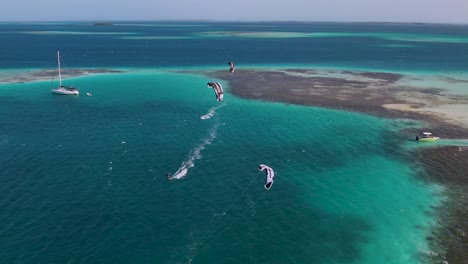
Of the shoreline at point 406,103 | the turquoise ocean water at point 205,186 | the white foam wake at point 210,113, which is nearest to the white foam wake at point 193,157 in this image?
the turquoise ocean water at point 205,186

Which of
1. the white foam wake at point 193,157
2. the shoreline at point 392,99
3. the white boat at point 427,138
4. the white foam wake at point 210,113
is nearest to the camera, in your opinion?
the shoreline at point 392,99

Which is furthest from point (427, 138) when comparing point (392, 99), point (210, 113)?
point (210, 113)

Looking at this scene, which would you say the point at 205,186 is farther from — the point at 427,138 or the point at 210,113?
the point at 427,138

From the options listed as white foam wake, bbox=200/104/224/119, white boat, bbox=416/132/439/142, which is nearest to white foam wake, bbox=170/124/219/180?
white foam wake, bbox=200/104/224/119

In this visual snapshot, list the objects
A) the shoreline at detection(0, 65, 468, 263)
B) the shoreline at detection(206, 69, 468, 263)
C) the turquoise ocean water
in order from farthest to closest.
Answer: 1. the shoreline at detection(0, 65, 468, 263)
2. the shoreline at detection(206, 69, 468, 263)
3. the turquoise ocean water

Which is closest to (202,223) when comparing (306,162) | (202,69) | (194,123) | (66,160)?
(306,162)

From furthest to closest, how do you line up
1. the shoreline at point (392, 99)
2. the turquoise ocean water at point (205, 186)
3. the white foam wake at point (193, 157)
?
1. the white foam wake at point (193, 157)
2. the shoreline at point (392, 99)
3. the turquoise ocean water at point (205, 186)

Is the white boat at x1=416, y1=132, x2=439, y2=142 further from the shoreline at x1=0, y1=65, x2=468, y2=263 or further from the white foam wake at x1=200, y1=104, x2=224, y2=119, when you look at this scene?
the white foam wake at x1=200, y1=104, x2=224, y2=119

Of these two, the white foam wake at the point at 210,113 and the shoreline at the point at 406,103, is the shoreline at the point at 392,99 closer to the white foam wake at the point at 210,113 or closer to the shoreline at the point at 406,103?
the shoreline at the point at 406,103
